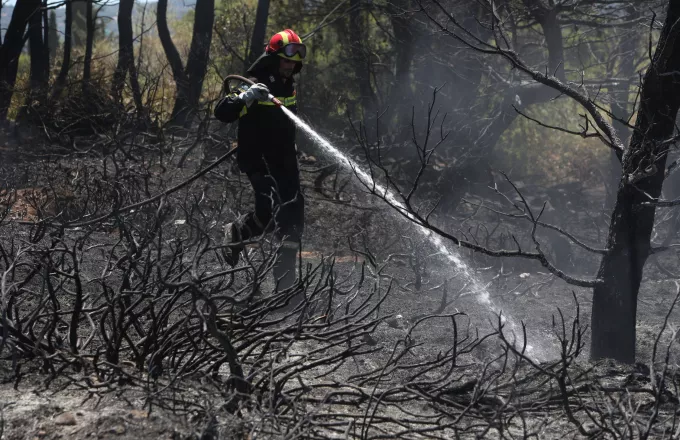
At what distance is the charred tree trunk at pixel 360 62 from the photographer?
12.0 metres

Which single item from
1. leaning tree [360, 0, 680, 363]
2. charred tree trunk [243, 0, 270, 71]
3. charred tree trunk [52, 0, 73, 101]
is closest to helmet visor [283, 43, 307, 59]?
leaning tree [360, 0, 680, 363]

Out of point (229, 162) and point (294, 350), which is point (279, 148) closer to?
point (294, 350)

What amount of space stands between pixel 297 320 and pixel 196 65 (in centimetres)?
809

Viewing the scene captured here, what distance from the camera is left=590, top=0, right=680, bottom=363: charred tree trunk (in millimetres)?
4641

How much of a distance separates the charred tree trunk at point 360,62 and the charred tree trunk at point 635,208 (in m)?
7.35

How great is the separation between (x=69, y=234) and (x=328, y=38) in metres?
6.24

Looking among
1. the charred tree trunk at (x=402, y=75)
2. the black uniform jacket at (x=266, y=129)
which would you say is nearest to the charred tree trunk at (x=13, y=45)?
the charred tree trunk at (x=402, y=75)

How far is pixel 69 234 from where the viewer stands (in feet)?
24.8

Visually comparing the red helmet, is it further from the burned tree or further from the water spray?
the burned tree

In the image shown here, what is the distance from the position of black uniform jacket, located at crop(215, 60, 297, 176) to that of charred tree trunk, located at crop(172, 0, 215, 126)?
4.69 meters

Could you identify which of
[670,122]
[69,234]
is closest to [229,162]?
[69,234]

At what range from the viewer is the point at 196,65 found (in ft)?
38.2

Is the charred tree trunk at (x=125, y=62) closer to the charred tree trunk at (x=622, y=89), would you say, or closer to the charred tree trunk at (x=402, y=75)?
the charred tree trunk at (x=402, y=75)

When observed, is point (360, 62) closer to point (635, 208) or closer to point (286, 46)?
point (286, 46)
